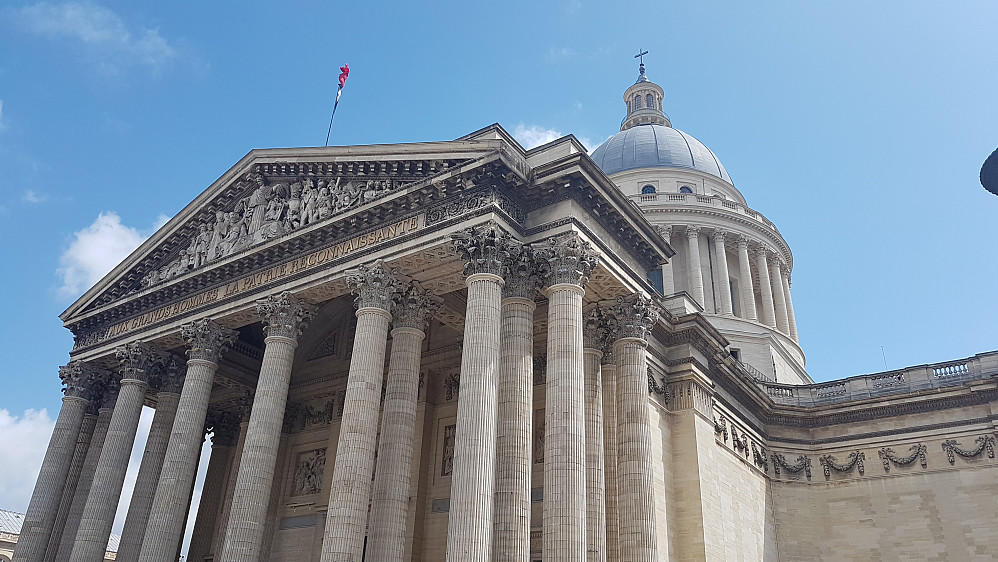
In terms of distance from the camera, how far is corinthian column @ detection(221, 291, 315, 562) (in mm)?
21172

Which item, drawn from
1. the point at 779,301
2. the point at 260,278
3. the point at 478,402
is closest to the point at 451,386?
the point at 260,278

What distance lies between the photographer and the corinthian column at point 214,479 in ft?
108

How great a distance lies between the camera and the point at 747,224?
4819 cm

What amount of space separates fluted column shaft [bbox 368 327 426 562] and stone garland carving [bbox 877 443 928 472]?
2224 centimetres

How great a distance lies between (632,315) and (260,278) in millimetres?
12218

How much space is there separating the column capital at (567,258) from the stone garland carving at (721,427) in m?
11.5

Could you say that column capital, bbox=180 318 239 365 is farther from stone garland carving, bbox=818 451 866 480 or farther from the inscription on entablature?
stone garland carving, bbox=818 451 866 480

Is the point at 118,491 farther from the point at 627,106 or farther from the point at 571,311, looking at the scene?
the point at 627,106

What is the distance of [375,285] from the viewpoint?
22.2 m

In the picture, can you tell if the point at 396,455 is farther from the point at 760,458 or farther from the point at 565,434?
the point at 760,458

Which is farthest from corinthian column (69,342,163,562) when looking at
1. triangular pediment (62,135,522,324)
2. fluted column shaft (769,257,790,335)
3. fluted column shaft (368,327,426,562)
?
fluted column shaft (769,257,790,335)

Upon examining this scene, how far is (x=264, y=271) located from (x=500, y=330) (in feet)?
31.4

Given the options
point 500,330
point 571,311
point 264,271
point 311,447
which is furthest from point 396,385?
point 311,447

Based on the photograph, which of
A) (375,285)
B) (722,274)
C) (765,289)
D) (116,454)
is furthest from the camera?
(765,289)
